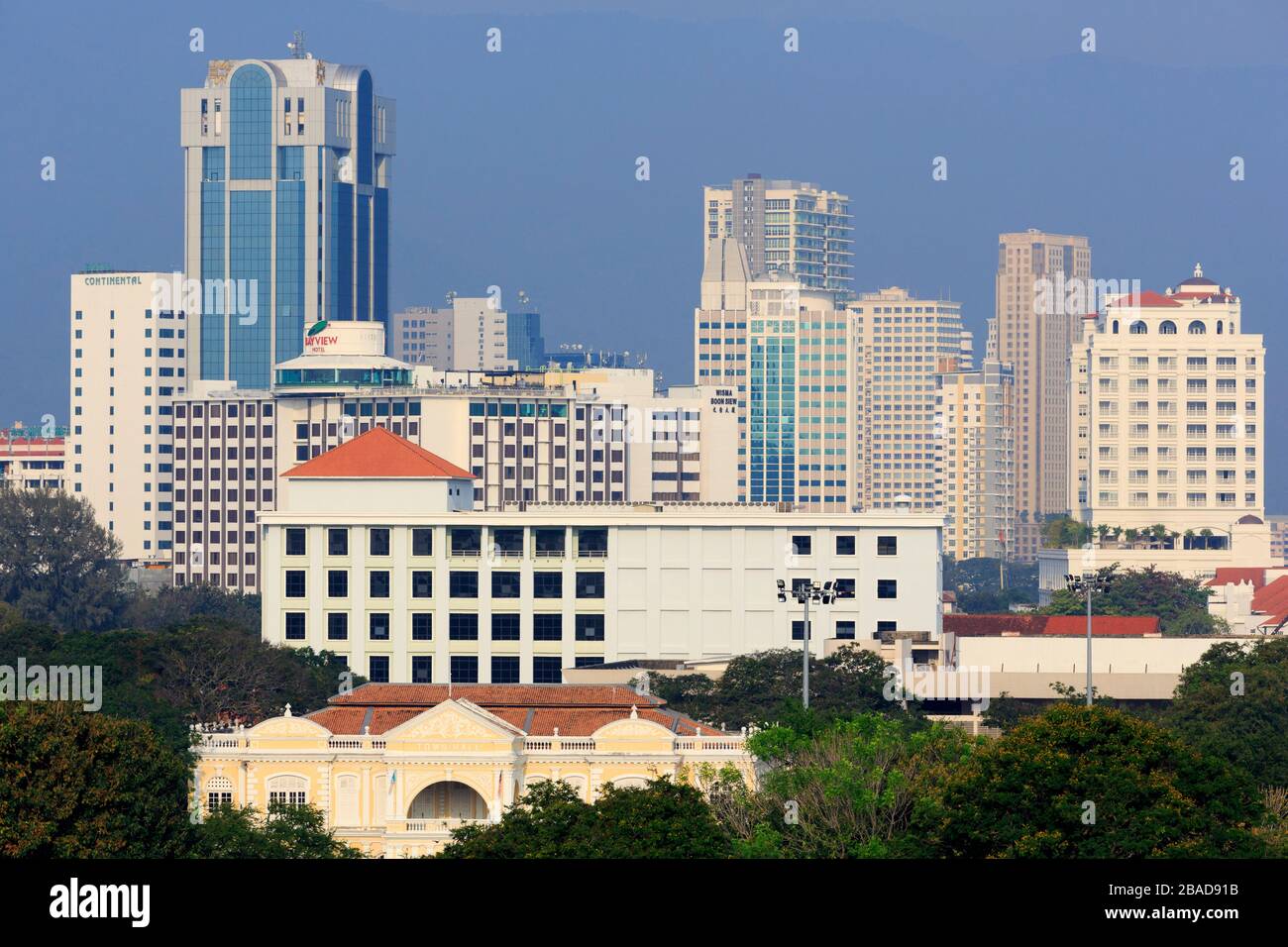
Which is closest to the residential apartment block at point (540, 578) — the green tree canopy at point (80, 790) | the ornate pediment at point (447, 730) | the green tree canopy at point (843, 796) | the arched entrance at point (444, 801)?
the arched entrance at point (444, 801)

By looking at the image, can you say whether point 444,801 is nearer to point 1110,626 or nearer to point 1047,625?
point 1110,626

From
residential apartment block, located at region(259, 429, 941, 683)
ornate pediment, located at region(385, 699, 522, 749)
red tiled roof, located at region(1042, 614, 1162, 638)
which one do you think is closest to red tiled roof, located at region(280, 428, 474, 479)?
residential apartment block, located at region(259, 429, 941, 683)

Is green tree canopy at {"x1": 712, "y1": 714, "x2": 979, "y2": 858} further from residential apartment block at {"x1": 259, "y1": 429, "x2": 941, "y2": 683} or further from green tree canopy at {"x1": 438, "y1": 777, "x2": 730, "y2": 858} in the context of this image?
residential apartment block at {"x1": 259, "y1": 429, "x2": 941, "y2": 683}

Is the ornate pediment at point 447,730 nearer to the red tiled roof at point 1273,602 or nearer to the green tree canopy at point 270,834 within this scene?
the green tree canopy at point 270,834

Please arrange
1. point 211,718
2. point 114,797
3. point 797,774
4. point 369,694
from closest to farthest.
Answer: point 114,797 → point 797,774 → point 369,694 → point 211,718

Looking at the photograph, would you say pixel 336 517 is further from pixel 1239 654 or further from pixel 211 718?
pixel 1239 654
